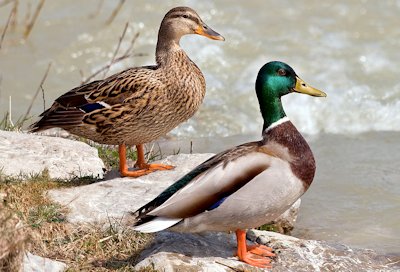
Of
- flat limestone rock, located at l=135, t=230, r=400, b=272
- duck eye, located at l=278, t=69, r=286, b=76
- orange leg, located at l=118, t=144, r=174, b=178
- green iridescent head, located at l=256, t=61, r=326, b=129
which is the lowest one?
flat limestone rock, located at l=135, t=230, r=400, b=272

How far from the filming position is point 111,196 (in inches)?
243

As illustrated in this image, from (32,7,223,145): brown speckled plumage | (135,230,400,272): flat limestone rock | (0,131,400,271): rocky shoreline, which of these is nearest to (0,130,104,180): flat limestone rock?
(0,131,400,271): rocky shoreline

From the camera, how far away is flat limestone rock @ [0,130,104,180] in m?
6.46

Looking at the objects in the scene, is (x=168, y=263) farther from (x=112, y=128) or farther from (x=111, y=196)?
(x=112, y=128)

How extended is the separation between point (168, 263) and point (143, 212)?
314 mm

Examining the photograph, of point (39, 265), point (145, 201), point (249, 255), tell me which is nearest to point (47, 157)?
point (145, 201)

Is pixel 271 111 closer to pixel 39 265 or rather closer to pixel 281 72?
A: pixel 281 72

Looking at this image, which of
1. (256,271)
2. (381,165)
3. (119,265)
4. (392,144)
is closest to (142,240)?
(119,265)

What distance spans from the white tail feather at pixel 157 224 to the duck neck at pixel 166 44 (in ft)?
7.10

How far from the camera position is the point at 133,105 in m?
6.62

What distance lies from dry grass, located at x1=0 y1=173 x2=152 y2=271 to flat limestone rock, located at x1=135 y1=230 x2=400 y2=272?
0.38 feet

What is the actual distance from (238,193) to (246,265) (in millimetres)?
480

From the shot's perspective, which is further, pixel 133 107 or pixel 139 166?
pixel 139 166

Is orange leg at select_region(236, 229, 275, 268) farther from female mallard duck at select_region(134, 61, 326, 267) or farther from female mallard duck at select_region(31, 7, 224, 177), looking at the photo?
female mallard duck at select_region(31, 7, 224, 177)
